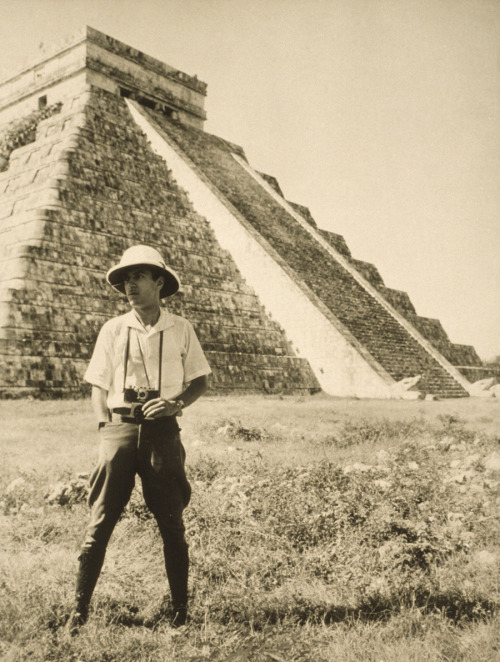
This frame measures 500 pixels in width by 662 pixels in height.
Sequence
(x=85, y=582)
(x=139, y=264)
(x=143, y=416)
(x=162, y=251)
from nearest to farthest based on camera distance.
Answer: (x=85, y=582) < (x=143, y=416) < (x=139, y=264) < (x=162, y=251)

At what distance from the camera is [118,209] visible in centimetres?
1454

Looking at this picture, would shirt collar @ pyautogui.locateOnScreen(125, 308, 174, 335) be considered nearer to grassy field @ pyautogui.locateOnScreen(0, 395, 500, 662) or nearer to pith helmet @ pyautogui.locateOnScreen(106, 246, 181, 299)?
pith helmet @ pyautogui.locateOnScreen(106, 246, 181, 299)

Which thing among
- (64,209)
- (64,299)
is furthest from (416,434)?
(64,209)

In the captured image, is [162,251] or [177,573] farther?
[162,251]

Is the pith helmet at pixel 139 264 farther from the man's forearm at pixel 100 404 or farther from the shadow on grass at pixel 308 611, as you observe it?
the shadow on grass at pixel 308 611

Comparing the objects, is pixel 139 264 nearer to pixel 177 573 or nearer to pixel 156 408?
pixel 156 408

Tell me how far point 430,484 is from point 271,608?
2348mm

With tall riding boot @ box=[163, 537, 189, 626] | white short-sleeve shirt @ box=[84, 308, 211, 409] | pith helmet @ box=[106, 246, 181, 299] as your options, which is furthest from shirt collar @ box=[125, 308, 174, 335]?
tall riding boot @ box=[163, 537, 189, 626]

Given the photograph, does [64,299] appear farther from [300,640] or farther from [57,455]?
[300,640]

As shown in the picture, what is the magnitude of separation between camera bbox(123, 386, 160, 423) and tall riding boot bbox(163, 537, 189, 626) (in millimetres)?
622

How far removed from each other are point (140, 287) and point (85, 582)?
142 centimetres

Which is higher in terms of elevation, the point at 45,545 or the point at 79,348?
→ the point at 79,348

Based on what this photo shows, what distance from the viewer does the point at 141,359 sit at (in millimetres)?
3115

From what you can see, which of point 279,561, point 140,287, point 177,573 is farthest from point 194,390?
point 279,561
